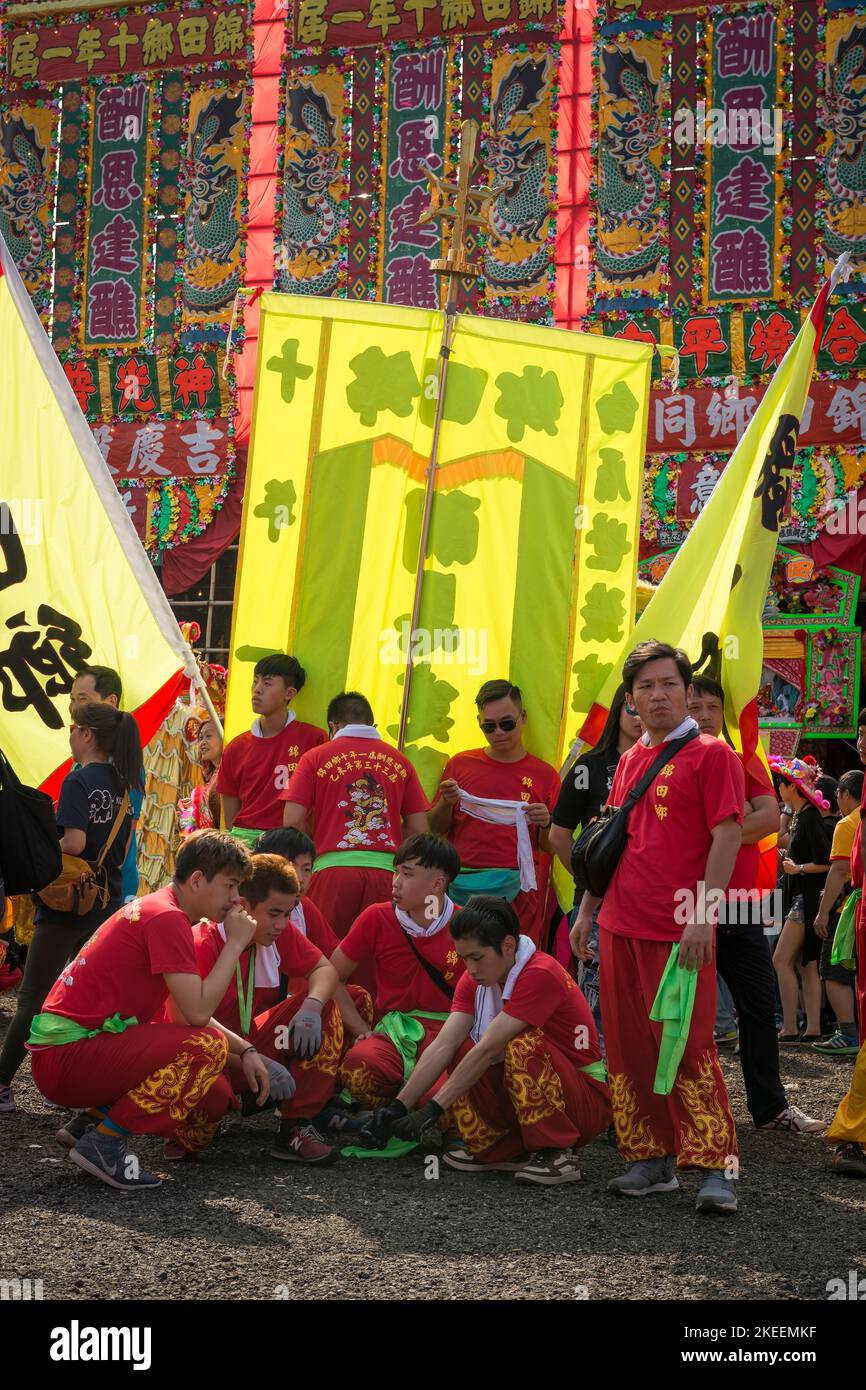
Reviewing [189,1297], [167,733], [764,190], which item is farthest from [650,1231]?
[764,190]

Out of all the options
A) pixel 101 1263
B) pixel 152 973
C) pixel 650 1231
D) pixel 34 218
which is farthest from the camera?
pixel 34 218

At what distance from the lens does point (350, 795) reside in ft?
16.4

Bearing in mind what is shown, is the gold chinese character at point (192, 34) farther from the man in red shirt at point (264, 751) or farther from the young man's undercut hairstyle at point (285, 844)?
the young man's undercut hairstyle at point (285, 844)

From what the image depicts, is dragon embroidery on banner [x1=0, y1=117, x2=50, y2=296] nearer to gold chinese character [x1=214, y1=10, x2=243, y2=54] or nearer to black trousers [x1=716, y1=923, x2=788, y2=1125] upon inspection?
gold chinese character [x1=214, y1=10, x2=243, y2=54]

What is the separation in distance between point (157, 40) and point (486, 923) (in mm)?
11527

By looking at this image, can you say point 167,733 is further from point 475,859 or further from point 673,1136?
point 673,1136

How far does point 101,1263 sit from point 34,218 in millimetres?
12197

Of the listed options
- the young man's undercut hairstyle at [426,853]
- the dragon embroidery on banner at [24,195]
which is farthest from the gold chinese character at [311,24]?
the young man's undercut hairstyle at [426,853]

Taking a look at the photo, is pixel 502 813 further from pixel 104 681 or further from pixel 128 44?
pixel 128 44

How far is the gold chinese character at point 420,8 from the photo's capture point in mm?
12703

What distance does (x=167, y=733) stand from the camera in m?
8.07

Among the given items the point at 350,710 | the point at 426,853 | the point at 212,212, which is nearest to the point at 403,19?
the point at 212,212

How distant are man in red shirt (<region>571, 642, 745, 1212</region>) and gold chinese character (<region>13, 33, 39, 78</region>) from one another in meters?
11.9

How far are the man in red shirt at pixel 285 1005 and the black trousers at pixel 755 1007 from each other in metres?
1.10
